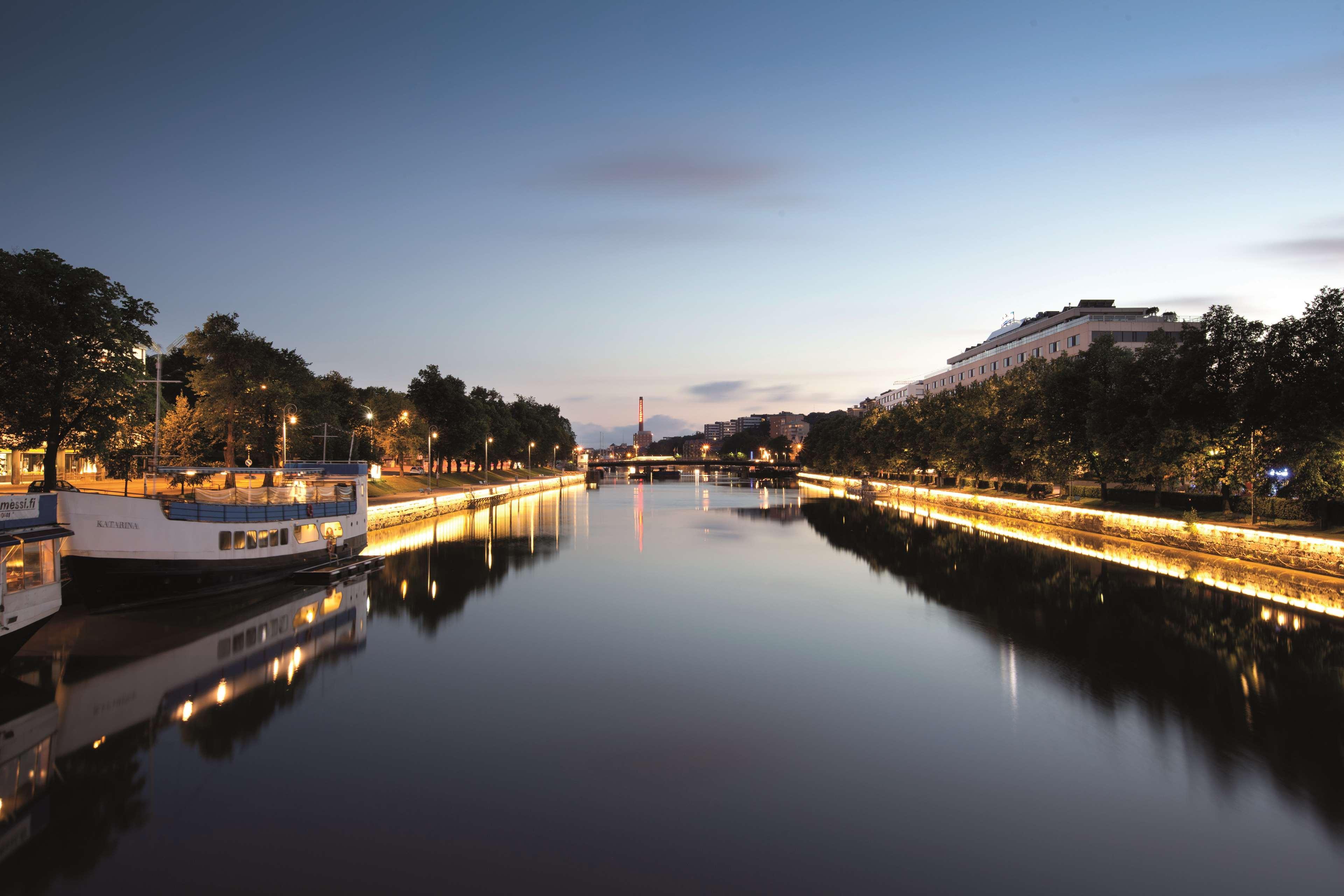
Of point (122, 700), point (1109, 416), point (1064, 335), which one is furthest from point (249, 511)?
point (1064, 335)

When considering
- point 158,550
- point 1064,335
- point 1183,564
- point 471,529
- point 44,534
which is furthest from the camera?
point 1064,335

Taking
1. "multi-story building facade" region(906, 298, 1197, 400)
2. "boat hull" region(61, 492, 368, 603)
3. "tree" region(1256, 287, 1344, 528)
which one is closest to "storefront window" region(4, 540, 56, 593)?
"boat hull" region(61, 492, 368, 603)

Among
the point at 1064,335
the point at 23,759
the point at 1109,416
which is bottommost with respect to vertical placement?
the point at 23,759

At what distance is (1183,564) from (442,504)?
74180 mm

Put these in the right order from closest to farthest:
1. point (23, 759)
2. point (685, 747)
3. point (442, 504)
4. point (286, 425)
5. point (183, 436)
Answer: point (23, 759)
point (685, 747)
point (183, 436)
point (286, 425)
point (442, 504)

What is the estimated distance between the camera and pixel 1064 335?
134750 mm

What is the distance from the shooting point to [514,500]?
115438mm

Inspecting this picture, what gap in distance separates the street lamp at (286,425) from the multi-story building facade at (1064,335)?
306 feet

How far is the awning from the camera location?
→ 2141 centimetres

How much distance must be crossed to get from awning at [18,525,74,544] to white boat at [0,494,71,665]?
2cm

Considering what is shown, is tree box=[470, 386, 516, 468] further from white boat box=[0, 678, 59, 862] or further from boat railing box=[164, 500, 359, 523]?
white boat box=[0, 678, 59, 862]

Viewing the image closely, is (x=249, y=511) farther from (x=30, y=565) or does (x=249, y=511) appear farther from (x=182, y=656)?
(x=30, y=565)

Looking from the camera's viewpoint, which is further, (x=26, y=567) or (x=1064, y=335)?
(x=1064, y=335)

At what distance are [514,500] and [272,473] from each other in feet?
228
